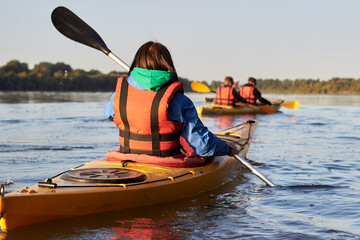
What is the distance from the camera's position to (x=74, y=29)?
5.80 meters

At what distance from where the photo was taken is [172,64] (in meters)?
3.99

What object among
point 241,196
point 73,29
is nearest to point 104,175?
point 241,196

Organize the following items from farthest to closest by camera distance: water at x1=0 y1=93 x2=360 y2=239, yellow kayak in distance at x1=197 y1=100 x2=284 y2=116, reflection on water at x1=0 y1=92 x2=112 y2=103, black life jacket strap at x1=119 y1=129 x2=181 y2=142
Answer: reflection on water at x1=0 y1=92 x2=112 y2=103 < yellow kayak in distance at x1=197 y1=100 x2=284 y2=116 < black life jacket strap at x1=119 y1=129 x2=181 y2=142 < water at x1=0 y1=93 x2=360 y2=239


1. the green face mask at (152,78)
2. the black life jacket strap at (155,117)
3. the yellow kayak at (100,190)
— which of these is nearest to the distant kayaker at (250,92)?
the yellow kayak at (100,190)

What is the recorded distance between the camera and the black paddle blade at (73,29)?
575 cm

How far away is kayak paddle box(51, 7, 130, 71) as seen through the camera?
5.75 m

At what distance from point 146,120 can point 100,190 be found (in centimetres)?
76

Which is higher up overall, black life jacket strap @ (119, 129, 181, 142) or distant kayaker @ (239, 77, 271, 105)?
distant kayaker @ (239, 77, 271, 105)

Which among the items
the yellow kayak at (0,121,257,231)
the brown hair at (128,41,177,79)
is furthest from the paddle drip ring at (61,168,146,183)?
the brown hair at (128,41,177,79)

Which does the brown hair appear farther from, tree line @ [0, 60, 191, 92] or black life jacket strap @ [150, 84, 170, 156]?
tree line @ [0, 60, 191, 92]

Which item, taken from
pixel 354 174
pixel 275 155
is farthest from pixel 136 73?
pixel 275 155

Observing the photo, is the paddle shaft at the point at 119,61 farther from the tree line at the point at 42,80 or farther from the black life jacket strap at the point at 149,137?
the tree line at the point at 42,80

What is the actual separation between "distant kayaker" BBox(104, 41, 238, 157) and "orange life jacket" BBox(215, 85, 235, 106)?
34.0ft

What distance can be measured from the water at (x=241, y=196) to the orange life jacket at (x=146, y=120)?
1.85ft
